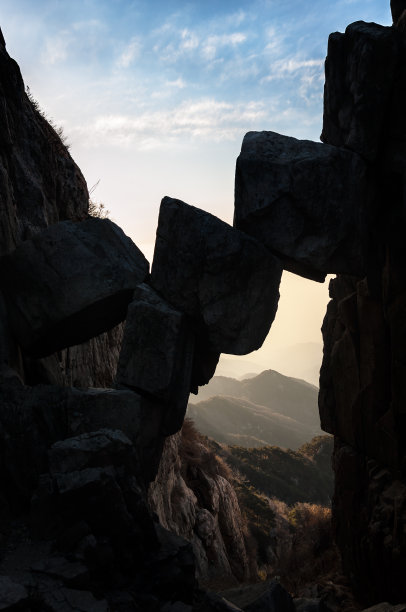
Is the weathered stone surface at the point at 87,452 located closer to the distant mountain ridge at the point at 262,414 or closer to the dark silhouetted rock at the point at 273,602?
the dark silhouetted rock at the point at 273,602

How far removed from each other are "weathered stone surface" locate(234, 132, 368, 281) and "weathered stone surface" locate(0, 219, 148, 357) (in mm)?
2378

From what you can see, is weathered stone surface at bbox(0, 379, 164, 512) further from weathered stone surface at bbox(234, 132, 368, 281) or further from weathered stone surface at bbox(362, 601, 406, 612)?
weathered stone surface at bbox(362, 601, 406, 612)

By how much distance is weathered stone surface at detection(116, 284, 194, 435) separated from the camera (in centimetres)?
687

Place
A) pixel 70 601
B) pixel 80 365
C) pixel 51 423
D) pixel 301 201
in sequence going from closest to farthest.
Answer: pixel 70 601 < pixel 51 423 < pixel 301 201 < pixel 80 365

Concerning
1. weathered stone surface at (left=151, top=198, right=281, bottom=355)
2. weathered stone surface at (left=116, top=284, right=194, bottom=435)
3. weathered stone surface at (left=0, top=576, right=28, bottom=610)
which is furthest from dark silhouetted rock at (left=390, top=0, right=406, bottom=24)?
weathered stone surface at (left=0, top=576, right=28, bottom=610)

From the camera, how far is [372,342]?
34.3ft

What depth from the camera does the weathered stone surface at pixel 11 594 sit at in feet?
11.5

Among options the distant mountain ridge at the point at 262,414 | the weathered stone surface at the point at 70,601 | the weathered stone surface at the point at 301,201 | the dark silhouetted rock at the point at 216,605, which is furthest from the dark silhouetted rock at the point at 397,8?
the distant mountain ridge at the point at 262,414

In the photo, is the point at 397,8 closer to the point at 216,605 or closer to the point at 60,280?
the point at 60,280

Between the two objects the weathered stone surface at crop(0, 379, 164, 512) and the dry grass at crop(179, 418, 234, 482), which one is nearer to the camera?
the weathered stone surface at crop(0, 379, 164, 512)

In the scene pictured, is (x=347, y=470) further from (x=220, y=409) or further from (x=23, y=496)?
(x=220, y=409)

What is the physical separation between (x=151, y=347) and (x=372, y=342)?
6.17m

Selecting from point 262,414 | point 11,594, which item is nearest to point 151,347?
point 11,594

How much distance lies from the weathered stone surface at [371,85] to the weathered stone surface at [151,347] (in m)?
4.86
